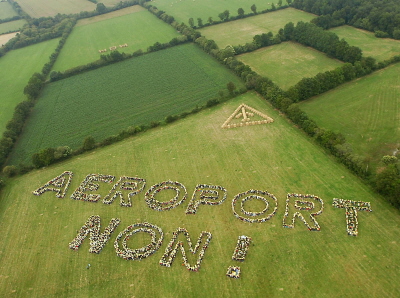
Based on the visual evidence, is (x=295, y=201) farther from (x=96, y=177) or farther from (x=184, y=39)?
(x=184, y=39)

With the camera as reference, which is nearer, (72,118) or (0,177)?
(0,177)

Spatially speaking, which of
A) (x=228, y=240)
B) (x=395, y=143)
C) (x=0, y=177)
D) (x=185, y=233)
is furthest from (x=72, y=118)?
(x=395, y=143)

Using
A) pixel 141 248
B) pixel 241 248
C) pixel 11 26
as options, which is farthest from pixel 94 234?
pixel 11 26

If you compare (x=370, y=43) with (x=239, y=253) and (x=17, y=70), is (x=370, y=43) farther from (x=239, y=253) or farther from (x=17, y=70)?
(x=17, y=70)

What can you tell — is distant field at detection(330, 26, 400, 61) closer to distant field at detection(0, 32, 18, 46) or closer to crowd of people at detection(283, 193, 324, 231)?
crowd of people at detection(283, 193, 324, 231)

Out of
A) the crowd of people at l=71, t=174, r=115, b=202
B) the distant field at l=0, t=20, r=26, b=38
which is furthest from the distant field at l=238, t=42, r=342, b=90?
the distant field at l=0, t=20, r=26, b=38

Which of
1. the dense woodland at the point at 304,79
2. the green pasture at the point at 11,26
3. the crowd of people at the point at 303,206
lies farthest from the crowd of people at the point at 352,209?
the green pasture at the point at 11,26

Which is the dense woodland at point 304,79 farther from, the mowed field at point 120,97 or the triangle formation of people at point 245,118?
the triangle formation of people at point 245,118
